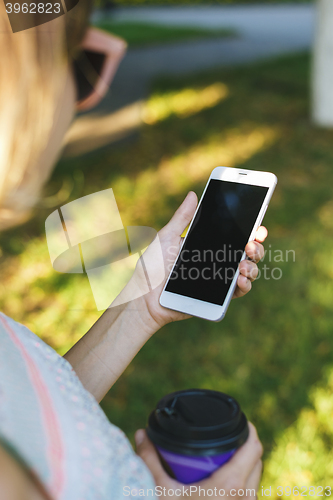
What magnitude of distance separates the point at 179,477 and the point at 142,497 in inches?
5.8

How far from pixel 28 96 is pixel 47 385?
491 mm

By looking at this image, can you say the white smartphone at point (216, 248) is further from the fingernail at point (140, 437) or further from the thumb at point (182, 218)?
the fingernail at point (140, 437)

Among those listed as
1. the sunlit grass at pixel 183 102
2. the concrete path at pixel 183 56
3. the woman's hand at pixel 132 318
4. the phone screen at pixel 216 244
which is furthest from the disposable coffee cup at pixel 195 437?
the sunlit grass at pixel 183 102

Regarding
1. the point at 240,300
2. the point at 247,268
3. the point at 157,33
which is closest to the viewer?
the point at 247,268

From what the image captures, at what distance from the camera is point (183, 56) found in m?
10.7

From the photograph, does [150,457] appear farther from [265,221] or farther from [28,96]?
[265,221]

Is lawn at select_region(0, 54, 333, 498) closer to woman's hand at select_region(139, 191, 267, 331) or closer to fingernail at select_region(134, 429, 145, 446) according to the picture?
woman's hand at select_region(139, 191, 267, 331)

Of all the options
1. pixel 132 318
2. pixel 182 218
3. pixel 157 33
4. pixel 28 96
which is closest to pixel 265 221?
pixel 182 218

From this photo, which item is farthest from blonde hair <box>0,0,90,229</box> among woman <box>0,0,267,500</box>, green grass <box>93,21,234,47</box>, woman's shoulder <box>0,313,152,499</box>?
green grass <box>93,21,234,47</box>

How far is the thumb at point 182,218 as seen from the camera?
4.25ft

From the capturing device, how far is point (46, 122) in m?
0.90

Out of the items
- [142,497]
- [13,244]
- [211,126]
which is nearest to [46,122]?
[142,497]

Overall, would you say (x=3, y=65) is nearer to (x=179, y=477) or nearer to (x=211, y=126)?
(x=179, y=477)

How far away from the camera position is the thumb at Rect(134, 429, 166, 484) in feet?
2.92
